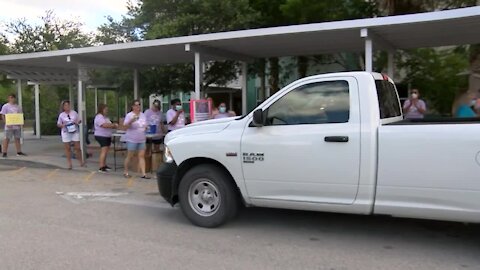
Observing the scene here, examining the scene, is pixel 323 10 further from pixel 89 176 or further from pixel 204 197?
pixel 204 197

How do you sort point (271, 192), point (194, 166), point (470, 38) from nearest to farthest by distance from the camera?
point (271, 192) < point (194, 166) < point (470, 38)

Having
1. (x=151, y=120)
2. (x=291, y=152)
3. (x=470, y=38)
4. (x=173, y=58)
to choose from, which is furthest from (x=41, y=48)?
(x=291, y=152)

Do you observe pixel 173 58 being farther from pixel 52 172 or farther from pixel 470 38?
pixel 470 38

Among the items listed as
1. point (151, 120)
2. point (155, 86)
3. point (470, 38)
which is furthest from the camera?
point (155, 86)

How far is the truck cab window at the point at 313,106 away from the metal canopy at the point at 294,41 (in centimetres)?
328

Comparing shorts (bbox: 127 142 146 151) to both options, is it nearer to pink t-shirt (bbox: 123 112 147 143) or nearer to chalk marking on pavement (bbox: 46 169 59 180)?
pink t-shirt (bbox: 123 112 147 143)

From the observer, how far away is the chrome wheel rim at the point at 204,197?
6355 mm

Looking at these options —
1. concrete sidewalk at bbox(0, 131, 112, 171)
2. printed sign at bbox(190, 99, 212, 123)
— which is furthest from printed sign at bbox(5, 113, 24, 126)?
printed sign at bbox(190, 99, 212, 123)

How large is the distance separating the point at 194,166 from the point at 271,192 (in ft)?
3.73

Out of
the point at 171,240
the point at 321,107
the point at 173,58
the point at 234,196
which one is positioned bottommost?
the point at 171,240

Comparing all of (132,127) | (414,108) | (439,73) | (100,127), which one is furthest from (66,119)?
A: (439,73)

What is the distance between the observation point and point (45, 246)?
5.54 metres

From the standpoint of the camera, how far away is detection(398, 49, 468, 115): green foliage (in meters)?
15.6

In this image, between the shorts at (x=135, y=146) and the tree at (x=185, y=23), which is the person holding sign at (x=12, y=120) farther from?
the shorts at (x=135, y=146)
